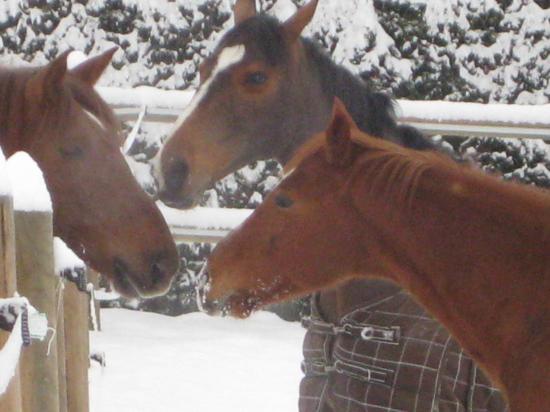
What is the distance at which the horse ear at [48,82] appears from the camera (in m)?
2.12

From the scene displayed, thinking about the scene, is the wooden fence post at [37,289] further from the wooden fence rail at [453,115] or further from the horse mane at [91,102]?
the wooden fence rail at [453,115]

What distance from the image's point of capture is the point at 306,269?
6.48 feet

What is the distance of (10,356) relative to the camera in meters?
1.37

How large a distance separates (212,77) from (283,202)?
0.72 m

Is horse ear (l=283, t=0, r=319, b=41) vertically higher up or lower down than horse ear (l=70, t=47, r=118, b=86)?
higher up

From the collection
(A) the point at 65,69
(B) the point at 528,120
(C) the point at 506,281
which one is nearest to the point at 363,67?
(B) the point at 528,120

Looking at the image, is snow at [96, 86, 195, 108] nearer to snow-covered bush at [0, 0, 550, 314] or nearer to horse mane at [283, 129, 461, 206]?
snow-covered bush at [0, 0, 550, 314]

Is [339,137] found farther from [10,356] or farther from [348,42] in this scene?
[348,42]

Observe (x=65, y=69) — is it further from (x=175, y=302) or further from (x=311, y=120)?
(x=175, y=302)

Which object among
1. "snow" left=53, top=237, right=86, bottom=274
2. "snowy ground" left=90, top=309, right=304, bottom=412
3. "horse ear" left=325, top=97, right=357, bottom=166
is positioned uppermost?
"horse ear" left=325, top=97, right=357, bottom=166

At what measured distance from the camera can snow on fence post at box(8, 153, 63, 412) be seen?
5.51 ft

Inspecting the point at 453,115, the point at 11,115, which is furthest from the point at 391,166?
the point at 453,115

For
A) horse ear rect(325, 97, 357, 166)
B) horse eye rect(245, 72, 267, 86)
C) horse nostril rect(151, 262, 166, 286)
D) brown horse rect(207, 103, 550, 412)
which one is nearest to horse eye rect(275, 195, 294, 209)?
brown horse rect(207, 103, 550, 412)

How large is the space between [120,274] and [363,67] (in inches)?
113
